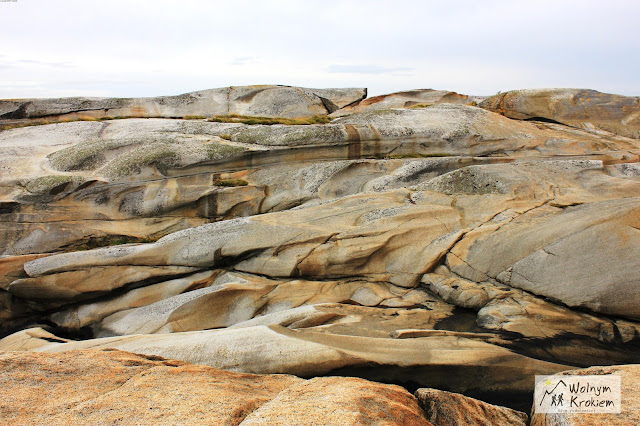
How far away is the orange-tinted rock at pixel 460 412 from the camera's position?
5.54 meters

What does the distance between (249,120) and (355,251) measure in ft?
37.7

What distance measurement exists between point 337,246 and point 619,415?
26.9ft

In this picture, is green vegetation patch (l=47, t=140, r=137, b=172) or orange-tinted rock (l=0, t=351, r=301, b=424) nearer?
orange-tinted rock (l=0, t=351, r=301, b=424)

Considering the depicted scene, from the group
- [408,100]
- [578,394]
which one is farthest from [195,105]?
[578,394]

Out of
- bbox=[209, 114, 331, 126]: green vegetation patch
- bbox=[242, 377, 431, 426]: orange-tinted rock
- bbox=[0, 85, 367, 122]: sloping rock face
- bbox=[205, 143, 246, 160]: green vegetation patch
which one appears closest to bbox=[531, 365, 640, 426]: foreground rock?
bbox=[242, 377, 431, 426]: orange-tinted rock

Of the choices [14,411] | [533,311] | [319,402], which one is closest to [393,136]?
[533,311]

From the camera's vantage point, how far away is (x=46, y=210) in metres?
16.2

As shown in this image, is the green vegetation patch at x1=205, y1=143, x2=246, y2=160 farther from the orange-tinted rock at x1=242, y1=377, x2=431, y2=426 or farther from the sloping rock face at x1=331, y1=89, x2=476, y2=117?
the orange-tinted rock at x1=242, y1=377, x2=431, y2=426

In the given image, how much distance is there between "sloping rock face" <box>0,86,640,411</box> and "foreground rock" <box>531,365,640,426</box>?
1429 millimetres

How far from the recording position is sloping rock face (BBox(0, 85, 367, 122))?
24.3m

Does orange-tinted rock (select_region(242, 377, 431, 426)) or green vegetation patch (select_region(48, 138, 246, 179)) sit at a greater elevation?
green vegetation patch (select_region(48, 138, 246, 179))

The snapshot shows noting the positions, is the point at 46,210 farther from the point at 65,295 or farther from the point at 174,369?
the point at 174,369

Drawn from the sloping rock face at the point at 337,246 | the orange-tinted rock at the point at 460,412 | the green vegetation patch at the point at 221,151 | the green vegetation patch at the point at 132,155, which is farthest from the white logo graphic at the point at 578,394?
the green vegetation patch at the point at 132,155

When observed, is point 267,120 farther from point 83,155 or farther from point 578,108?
point 578,108
